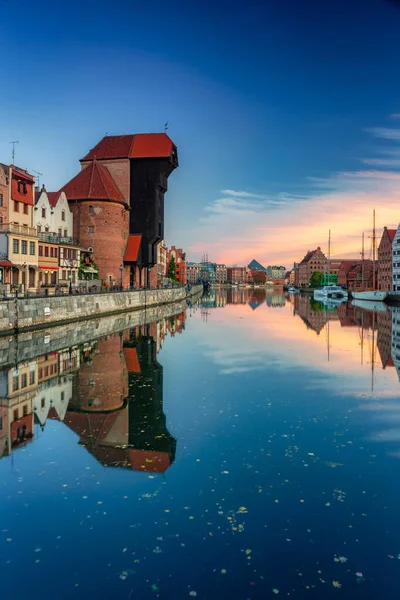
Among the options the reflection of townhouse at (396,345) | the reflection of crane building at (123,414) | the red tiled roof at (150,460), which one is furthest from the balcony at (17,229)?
the red tiled roof at (150,460)

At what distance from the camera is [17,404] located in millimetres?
16188

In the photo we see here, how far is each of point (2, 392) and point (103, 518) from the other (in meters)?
11.0

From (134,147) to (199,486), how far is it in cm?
6694

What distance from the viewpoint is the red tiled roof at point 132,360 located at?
22891 millimetres

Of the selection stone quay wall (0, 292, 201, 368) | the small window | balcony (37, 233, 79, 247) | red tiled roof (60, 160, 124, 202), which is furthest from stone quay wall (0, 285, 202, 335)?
red tiled roof (60, 160, 124, 202)

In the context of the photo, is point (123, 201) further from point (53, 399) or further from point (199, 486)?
point (199, 486)

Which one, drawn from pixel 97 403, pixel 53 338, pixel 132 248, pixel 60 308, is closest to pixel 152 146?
pixel 132 248

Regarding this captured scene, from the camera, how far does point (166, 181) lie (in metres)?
72.7

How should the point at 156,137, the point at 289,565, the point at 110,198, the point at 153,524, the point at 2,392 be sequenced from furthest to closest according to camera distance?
1. the point at 156,137
2. the point at 110,198
3. the point at 2,392
4. the point at 153,524
5. the point at 289,565

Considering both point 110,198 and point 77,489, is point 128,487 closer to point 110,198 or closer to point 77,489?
point 77,489

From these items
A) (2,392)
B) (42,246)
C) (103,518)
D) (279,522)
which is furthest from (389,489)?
A: (42,246)

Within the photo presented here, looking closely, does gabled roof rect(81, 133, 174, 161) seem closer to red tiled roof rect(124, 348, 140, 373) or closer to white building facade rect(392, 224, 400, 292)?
red tiled roof rect(124, 348, 140, 373)

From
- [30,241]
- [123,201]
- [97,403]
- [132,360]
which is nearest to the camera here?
[97,403]

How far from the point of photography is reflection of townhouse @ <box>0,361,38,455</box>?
12766mm
